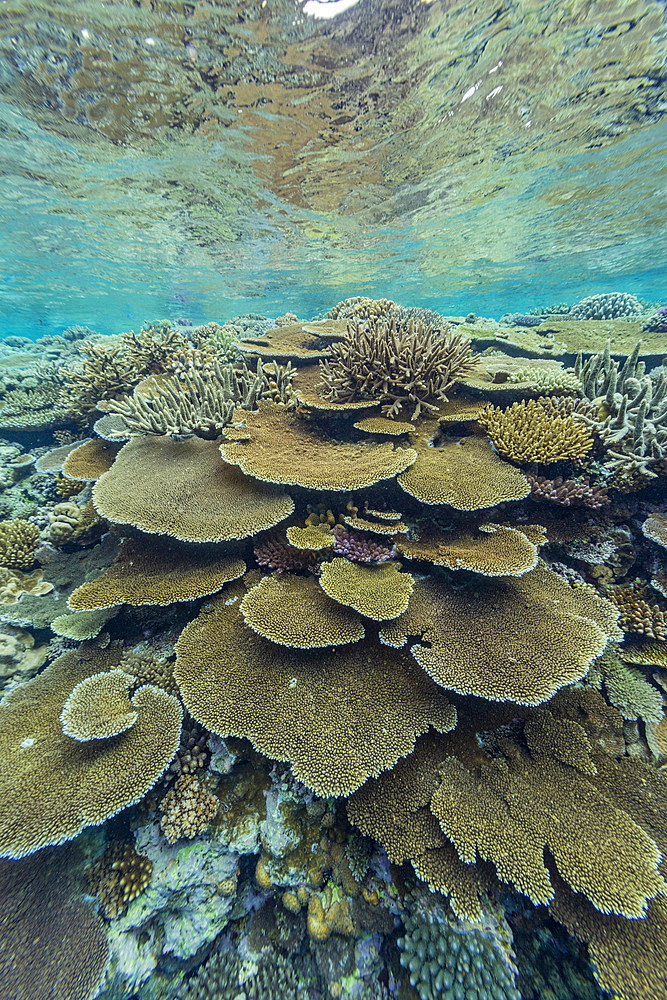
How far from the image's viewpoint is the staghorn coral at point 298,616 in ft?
9.20

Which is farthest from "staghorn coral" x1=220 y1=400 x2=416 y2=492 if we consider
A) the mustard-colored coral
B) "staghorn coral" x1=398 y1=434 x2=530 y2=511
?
the mustard-colored coral

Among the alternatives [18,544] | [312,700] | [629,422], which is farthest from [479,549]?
[18,544]

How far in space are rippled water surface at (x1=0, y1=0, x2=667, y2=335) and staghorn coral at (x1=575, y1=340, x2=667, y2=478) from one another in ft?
34.9

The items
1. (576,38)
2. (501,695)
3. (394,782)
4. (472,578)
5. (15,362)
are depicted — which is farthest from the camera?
(15,362)

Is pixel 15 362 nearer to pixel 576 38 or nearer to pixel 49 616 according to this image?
pixel 49 616

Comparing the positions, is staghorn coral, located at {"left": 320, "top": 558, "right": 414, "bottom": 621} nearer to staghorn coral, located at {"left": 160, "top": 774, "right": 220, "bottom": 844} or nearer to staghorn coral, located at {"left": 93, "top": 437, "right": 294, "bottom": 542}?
staghorn coral, located at {"left": 93, "top": 437, "right": 294, "bottom": 542}

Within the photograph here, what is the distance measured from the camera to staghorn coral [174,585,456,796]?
2.48m

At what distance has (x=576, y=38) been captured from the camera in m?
8.87

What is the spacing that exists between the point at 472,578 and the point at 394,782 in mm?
1760

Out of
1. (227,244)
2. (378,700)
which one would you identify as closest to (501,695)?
(378,700)

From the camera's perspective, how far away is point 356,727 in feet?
8.55

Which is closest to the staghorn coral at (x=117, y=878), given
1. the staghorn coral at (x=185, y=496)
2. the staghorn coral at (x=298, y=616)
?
the staghorn coral at (x=298, y=616)

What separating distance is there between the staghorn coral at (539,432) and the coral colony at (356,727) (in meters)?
0.03

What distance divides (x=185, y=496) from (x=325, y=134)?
49.8 feet
